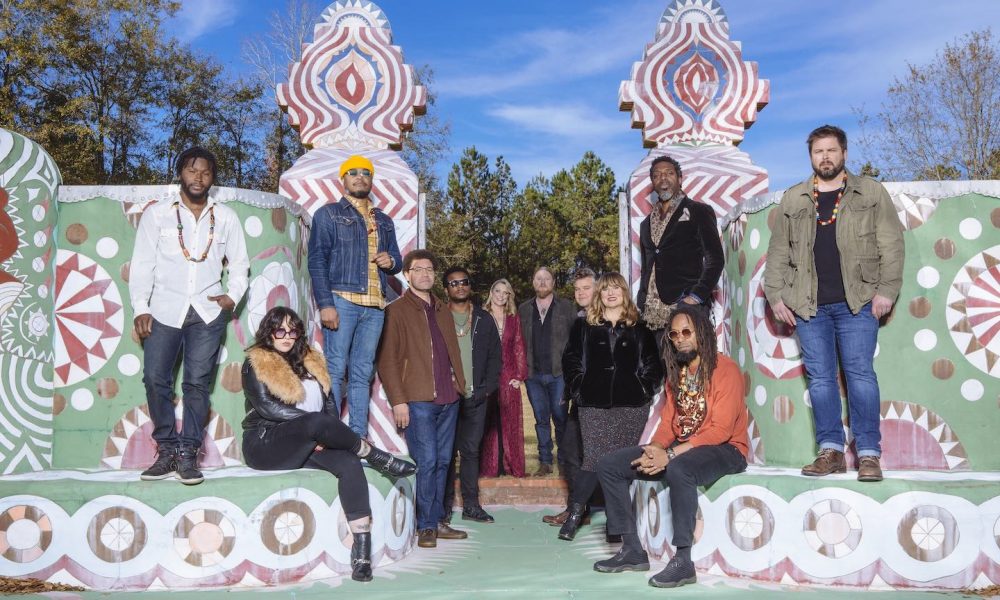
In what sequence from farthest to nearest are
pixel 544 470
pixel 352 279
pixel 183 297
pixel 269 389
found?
pixel 544 470, pixel 352 279, pixel 183 297, pixel 269 389

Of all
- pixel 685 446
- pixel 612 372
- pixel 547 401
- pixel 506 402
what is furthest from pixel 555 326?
pixel 685 446

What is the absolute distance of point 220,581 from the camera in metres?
4.77

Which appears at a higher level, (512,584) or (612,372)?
(612,372)

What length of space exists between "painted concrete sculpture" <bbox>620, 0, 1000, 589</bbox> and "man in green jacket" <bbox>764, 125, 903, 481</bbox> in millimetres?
304

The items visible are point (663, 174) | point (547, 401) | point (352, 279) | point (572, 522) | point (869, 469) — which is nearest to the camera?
point (869, 469)

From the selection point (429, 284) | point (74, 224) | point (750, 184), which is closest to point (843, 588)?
point (429, 284)

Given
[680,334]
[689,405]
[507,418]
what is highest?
[680,334]

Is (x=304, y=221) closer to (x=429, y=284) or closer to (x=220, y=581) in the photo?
(x=429, y=284)

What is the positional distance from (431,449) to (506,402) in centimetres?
211

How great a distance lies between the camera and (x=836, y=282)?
4996mm

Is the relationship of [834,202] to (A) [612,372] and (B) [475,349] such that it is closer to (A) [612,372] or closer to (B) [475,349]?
(A) [612,372]

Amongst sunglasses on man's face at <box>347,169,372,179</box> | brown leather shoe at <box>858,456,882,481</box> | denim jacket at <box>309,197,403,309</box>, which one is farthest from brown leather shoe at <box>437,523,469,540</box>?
brown leather shoe at <box>858,456,882,481</box>

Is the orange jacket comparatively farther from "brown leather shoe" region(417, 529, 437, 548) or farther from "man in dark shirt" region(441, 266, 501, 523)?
"brown leather shoe" region(417, 529, 437, 548)

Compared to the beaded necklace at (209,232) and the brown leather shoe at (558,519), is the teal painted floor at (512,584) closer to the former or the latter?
the brown leather shoe at (558,519)
